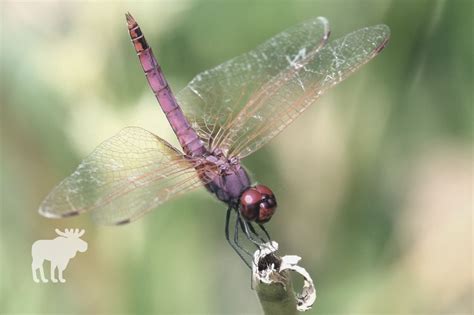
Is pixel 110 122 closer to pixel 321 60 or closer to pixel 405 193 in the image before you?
pixel 321 60

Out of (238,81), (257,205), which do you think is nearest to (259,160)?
(238,81)

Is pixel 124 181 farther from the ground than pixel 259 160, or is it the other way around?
pixel 124 181

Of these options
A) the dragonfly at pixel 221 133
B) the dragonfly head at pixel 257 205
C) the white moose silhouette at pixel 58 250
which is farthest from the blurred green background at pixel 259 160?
the dragonfly head at pixel 257 205

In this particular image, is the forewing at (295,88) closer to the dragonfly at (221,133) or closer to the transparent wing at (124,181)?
the dragonfly at (221,133)

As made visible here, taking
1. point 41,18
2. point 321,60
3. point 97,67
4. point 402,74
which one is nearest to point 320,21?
point 321,60

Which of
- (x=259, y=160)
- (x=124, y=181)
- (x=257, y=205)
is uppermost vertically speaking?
(x=124, y=181)

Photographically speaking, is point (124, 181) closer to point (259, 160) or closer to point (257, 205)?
point (257, 205)
